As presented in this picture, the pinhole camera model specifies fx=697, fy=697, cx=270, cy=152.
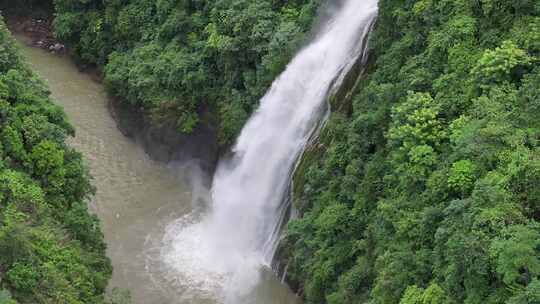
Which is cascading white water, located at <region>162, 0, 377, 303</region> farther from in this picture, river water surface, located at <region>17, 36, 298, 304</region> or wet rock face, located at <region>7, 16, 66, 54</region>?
wet rock face, located at <region>7, 16, 66, 54</region>

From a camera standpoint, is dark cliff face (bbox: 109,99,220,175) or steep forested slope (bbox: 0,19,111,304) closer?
steep forested slope (bbox: 0,19,111,304)

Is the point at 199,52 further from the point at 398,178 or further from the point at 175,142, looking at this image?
the point at 398,178

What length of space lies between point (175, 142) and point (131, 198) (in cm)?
292

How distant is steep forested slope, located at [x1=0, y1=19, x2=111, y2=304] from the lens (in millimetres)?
13891

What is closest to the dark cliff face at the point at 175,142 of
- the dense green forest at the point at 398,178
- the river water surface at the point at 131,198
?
the river water surface at the point at 131,198

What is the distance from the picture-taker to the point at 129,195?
22078mm

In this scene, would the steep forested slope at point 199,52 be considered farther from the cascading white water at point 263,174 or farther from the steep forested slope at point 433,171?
the steep forested slope at point 433,171

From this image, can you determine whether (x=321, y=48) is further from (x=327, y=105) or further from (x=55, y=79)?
(x=55, y=79)

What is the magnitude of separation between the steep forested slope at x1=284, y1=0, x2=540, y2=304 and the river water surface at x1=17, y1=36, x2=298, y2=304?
2989 mm

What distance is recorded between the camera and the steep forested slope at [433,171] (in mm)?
12172

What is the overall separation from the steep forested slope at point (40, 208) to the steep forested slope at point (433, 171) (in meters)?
5.11

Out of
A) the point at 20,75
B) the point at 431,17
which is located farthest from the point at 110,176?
the point at 431,17

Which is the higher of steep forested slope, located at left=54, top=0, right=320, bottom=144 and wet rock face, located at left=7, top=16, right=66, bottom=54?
wet rock face, located at left=7, top=16, right=66, bottom=54

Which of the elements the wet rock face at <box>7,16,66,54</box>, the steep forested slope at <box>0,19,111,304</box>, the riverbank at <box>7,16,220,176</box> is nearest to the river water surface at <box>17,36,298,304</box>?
the riverbank at <box>7,16,220,176</box>
